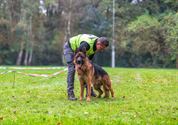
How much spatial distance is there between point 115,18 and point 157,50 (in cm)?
771

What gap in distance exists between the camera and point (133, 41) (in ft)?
152

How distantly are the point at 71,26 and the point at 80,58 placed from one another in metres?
41.5

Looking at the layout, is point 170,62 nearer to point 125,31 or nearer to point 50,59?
point 125,31

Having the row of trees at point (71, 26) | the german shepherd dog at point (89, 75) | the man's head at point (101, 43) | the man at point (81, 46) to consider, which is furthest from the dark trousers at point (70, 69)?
the row of trees at point (71, 26)

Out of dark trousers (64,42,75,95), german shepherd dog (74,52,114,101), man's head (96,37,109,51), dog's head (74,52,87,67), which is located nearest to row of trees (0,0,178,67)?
german shepherd dog (74,52,114,101)

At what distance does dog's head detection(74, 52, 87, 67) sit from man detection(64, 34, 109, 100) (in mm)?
121

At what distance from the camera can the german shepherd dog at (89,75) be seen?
8.99 m

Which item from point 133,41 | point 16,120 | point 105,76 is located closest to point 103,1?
point 133,41

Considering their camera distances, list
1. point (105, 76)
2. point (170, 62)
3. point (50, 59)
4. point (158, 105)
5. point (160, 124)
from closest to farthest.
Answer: point (160, 124) < point (158, 105) < point (105, 76) < point (170, 62) < point (50, 59)

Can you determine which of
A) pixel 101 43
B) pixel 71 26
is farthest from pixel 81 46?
pixel 71 26

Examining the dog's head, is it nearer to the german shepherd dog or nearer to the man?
the german shepherd dog

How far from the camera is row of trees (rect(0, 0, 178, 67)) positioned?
47.6m

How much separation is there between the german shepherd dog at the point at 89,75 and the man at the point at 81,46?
9.3 inches

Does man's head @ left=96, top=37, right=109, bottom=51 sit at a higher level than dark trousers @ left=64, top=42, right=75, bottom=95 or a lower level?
higher
